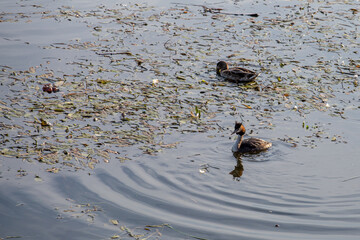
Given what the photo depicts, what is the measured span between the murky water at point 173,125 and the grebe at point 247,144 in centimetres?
21

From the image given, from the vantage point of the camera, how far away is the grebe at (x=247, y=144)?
1176cm

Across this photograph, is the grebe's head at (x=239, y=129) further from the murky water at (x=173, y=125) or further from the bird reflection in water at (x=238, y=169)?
the bird reflection in water at (x=238, y=169)

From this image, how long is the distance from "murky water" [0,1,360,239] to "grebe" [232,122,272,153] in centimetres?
21

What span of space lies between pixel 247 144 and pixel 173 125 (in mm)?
1802

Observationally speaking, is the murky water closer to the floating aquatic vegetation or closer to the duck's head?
the floating aquatic vegetation

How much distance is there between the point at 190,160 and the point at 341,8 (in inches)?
564

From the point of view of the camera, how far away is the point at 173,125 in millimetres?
12352

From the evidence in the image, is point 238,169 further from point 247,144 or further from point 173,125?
point 173,125

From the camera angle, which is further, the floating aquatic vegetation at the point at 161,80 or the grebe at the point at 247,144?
the grebe at the point at 247,144

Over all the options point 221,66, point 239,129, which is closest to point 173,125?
point 239,129

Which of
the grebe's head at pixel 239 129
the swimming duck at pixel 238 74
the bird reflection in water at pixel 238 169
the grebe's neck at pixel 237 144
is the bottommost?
the bird reflection in water at pixel 238 169

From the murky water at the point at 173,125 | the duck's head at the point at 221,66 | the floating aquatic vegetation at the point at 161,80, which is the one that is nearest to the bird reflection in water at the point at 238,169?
the murky water at the point at 173,125

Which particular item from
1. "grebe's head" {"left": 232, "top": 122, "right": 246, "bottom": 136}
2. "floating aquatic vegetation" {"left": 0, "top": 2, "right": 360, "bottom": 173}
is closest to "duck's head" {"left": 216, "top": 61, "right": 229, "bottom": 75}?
"floating aquatic vegetation" {"left": 0, "top": 2, "right": 360, "bottom": 173}

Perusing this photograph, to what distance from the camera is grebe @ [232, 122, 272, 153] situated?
11.8 metres
